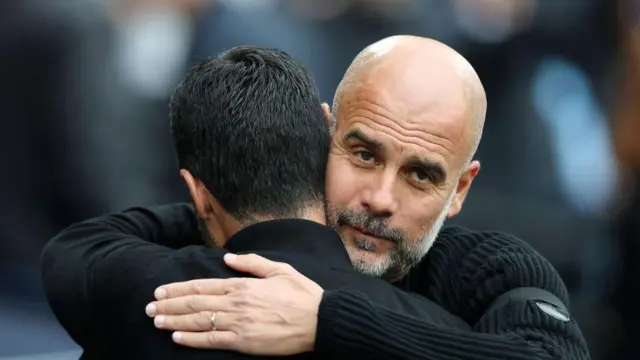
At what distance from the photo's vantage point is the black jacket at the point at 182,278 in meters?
1.10

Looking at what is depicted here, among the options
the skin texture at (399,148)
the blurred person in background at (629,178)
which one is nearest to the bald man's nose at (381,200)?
the skin texture at (399,148)

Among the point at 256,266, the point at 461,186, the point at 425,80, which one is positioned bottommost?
the point at 461,186

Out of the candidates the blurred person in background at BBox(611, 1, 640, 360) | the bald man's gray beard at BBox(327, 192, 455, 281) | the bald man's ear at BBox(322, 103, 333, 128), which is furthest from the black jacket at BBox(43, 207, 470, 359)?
the blurred person in background at BBox(611, 1, 640, 360)

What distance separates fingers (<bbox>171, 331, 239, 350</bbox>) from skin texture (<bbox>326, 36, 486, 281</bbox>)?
350 mm

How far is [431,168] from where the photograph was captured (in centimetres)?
137

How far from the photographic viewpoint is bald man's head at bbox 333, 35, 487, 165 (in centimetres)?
135

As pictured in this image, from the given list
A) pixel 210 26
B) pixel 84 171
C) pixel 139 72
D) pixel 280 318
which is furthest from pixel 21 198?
pixel 280 318

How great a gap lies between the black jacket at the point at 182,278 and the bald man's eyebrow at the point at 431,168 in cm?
24

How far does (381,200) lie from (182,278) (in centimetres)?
Answer: 36

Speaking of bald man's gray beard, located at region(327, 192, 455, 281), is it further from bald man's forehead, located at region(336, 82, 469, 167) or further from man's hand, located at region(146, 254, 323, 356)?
man's hand, located at region(146, 254, 323, 356)

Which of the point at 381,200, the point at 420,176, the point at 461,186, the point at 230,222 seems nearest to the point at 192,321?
the point at 230,222

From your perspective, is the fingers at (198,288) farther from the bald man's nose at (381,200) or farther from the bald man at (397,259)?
the bald man's nose at (381,200)

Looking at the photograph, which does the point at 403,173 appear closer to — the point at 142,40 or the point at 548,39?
the point at 142,40

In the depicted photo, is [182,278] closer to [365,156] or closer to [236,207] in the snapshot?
[236,207]
